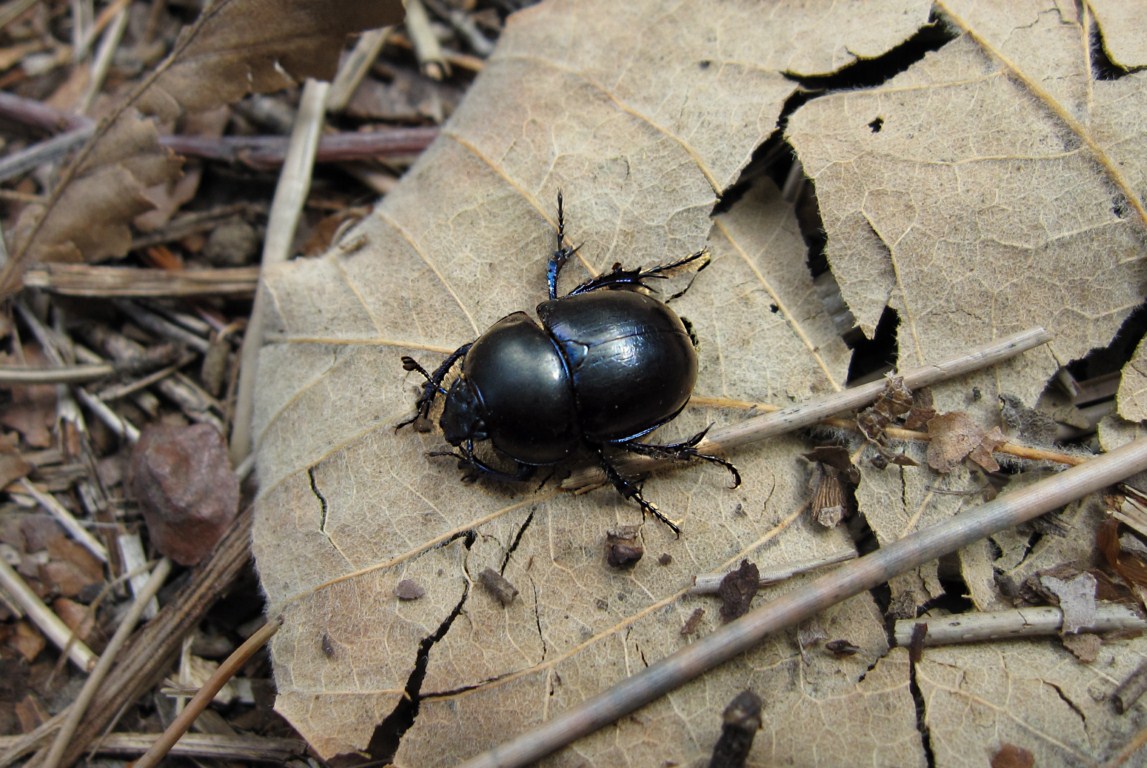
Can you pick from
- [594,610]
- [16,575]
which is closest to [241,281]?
[16,575]

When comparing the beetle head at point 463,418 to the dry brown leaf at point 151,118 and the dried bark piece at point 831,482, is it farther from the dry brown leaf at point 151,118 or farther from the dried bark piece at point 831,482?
the dry brown leaf at point 151,118

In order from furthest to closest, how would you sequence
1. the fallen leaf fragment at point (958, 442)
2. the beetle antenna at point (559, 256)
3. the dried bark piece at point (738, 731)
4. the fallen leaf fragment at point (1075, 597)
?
the beetle antenna at point (559, 256)
the fallen leaf fragment at point (958, 442)
the fallen leaf fragment at point (1075, 597)
the dried bark piece at point (738, 731)

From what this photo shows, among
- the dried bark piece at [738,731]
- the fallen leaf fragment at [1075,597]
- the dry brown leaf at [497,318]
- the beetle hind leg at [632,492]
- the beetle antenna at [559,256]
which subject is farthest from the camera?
the beetle antenna at [559,256]

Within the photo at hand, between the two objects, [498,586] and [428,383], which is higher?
[428,383]

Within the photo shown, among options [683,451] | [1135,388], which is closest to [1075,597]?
[1135,388]

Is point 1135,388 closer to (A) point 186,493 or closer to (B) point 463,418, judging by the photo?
(B) point 463,418

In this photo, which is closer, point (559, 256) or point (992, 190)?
point (992, 190)

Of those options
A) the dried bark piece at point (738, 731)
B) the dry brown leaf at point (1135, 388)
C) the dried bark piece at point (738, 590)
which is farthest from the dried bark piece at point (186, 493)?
the dry brown leaf at point (1135, 388)

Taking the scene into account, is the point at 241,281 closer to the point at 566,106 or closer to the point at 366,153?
the point at 366,153
